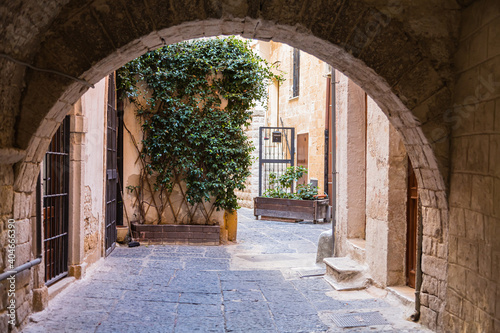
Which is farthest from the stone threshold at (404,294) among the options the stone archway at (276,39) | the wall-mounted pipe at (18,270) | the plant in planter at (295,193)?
the plant in planter at (295,193)

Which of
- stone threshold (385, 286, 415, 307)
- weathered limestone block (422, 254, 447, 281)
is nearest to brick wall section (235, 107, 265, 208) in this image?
stone threshold (385, 286, 415, 307)

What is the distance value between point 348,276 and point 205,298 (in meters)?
1.54

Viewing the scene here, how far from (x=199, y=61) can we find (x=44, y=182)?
4.01 m

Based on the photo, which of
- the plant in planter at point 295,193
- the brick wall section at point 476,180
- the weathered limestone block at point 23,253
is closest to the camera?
the brick wall section at point 476,180

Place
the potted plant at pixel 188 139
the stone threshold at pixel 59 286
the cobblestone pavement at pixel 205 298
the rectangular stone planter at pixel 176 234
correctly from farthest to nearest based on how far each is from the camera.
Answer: the potted plant at pixel 188 139, the rectangular stone planter at pixel 176 234, the stone threshold at pixel 59 286, the cobblestone pavement at pixel 205 298

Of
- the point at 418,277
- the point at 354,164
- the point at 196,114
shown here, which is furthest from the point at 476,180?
the point at 196,114

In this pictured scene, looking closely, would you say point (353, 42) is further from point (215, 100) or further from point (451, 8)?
point (215, 100)

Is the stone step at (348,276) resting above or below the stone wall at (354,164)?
below

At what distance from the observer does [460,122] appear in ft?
9.95

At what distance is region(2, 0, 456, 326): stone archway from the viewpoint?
287cm

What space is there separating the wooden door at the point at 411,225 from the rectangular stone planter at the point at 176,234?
12.1 feet

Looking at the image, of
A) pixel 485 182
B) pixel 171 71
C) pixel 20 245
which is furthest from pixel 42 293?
pixel 171 71

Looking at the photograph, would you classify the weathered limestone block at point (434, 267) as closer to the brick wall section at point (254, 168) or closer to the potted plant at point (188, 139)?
the potted plant at point (188, 139)

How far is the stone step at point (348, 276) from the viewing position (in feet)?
15.4
